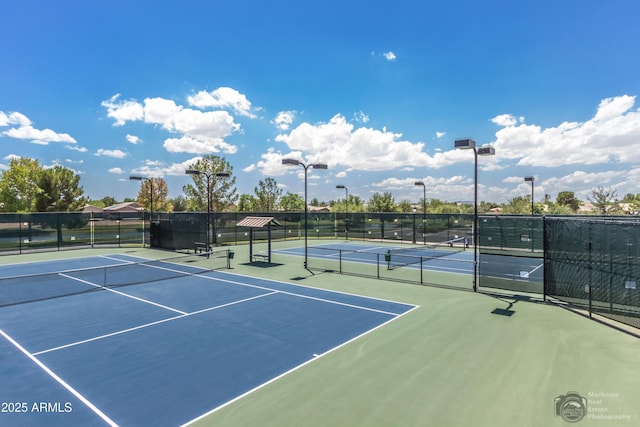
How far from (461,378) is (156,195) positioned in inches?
3596

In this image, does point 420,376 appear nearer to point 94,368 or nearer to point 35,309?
point 94,368

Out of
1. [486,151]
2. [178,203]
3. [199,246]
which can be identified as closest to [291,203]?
[178,203]

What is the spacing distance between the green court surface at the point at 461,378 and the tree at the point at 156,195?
78.1 m

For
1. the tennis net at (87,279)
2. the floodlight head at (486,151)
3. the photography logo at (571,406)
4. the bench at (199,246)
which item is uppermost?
the floodlight head at (486,151)

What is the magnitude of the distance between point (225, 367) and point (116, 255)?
1007 inches

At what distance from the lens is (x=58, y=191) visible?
4975cm

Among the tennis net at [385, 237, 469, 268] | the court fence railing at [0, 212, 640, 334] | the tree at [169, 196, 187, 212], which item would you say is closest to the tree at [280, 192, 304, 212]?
the tree at [169, 196, 187, 212]

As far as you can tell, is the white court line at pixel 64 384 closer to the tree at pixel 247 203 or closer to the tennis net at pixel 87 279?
the tennis net at pixel 87 279

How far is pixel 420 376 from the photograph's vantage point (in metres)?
7.95

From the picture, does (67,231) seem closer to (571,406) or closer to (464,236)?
(464,236)

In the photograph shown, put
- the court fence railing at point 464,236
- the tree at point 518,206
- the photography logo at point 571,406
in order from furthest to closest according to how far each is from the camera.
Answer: the tree at point 518,206 → the court fence railing at point 464,236 → the photography logo at point 571,406

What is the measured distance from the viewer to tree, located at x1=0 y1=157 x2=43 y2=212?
52.4 metres

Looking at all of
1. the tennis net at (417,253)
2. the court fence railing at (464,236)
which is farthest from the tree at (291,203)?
the tennis net at (417,253)

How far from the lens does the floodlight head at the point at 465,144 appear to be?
47.3 ft
